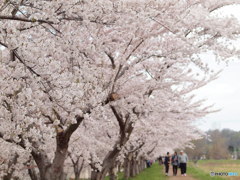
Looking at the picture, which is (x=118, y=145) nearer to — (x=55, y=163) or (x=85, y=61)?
(x=55, y=163)

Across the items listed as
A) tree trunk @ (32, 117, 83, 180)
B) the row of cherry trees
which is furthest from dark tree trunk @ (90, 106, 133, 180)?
tree trunk @ (32, 117, 83, 180)

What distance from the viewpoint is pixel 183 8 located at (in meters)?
8.59

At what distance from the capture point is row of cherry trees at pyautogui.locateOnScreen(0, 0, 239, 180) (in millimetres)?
5719

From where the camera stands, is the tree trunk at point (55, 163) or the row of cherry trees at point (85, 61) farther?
the tree trunk at point (55, 163)

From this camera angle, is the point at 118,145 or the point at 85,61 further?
the point at 118,145

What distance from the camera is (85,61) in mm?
7074

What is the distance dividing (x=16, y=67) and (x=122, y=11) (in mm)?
1985

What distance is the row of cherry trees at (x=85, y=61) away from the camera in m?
5.72

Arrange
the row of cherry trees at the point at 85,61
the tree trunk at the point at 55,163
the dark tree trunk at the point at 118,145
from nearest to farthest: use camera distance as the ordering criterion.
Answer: the row of cherry trees at the point at 85,61, the tree trunk at the point at 55,163, the dark tree trunk at the point at 118,145

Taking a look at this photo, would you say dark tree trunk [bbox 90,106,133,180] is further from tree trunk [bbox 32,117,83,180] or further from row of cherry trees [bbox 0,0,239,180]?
tree trunk [bbox 32,117,83,180]

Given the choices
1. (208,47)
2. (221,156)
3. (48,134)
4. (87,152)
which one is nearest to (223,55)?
(208,47)

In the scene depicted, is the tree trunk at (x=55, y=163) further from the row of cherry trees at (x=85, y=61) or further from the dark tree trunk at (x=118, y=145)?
the dark tree trunk at (x=118, y=145)

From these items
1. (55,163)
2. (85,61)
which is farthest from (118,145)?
(85,61)

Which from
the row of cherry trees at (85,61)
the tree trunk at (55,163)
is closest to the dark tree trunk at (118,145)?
the row of cherry trees at (85,61)
